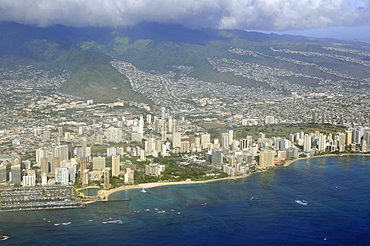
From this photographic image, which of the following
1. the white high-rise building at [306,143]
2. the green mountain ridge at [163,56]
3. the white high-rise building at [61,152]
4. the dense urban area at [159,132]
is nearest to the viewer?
the dense urban area at [159,132]

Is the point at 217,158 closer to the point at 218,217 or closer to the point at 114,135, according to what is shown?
the point at 114,135

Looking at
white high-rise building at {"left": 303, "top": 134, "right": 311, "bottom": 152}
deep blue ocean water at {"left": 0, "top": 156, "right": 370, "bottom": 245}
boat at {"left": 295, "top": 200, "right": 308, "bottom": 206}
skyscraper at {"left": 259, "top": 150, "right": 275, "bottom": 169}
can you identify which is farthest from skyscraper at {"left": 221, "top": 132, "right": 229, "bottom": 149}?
boat at {"left": 295, "top": 200, "right": 308, "bottom": 206}

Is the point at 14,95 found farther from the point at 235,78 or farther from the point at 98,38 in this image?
the point at 98,38

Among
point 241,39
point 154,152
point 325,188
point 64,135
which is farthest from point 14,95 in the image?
point 241,39

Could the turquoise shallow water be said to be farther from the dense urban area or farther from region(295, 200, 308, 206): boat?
region(295, 200, 308, 206): boat

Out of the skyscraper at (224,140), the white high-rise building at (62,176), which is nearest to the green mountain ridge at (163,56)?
the skyscraper at (224,140)

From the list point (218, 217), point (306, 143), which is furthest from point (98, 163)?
point (306, 143)

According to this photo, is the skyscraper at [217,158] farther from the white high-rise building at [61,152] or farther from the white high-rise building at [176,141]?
the white high-rise building at [61,152]
